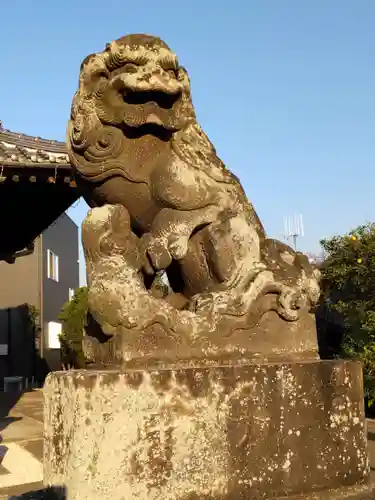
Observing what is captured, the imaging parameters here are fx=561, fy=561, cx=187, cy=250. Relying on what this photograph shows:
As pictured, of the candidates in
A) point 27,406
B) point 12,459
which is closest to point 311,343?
point 12,459

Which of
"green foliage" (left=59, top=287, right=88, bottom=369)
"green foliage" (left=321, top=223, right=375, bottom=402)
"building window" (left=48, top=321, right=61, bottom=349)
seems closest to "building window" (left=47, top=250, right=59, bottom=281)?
"building window" (left=48, top=321, right=61, bottom=349)

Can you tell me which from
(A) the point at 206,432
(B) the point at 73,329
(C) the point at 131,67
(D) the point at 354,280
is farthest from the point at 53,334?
(A) the point at 206,432

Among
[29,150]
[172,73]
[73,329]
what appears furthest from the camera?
[73,329]

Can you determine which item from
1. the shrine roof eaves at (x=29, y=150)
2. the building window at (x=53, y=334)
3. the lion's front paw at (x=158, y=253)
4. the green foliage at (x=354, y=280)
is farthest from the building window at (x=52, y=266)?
the lion's front paw at (x=158, y=253)

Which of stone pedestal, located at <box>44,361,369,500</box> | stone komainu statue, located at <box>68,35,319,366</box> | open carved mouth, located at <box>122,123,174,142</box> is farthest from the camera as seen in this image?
open carved mouth, located at <box>122,123,174,142</box>

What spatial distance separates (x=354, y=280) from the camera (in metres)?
7.85

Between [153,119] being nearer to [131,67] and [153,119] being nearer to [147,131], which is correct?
[147,131]

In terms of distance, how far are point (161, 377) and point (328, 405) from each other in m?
0.64

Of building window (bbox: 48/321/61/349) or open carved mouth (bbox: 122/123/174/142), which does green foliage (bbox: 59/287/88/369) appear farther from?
open carved mouth (bbox: 122/123/174/142)

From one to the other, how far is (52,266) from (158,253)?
57.1ft

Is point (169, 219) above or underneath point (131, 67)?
underneath

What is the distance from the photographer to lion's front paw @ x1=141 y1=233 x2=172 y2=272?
216cm

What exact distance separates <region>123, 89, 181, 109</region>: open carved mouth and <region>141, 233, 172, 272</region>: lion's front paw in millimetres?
541

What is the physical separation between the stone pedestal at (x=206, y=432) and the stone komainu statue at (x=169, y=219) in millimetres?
197
